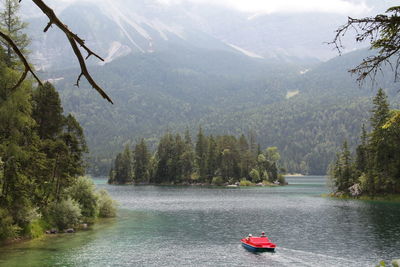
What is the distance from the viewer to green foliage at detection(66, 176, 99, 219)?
6162cm

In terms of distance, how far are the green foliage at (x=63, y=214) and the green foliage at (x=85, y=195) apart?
5.91 m

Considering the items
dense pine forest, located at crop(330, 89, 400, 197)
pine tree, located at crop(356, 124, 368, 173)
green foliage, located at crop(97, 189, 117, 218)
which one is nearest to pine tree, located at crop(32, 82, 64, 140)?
green foliage, located at crop(97, 189, 117, 218)

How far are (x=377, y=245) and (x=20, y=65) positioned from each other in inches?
1680

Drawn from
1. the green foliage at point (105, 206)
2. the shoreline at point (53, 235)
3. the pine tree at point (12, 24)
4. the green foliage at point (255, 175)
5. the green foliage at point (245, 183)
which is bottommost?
the shoreline at point (53, 235)

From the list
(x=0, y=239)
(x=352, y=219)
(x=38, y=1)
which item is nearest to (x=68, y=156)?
(x=0, y=239)

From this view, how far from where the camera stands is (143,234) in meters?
53.1

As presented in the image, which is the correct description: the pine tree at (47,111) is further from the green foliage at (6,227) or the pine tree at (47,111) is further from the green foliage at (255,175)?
the green foliage at (255,175)

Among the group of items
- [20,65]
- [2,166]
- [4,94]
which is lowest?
[2,166]

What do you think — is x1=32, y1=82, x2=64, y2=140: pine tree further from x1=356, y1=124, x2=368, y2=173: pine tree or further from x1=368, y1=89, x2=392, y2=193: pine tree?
x1=356, y1=124, x2=368, y2=173: pine tree

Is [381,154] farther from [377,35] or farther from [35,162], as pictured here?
[377,35]

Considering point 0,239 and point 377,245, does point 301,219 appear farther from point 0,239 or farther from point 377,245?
point 0,239

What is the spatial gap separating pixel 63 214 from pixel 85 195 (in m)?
8.66

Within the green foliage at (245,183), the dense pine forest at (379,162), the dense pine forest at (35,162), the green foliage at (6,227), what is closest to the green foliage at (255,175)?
the green foliage at (245,183)

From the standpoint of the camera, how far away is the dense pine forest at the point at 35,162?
121 feet
